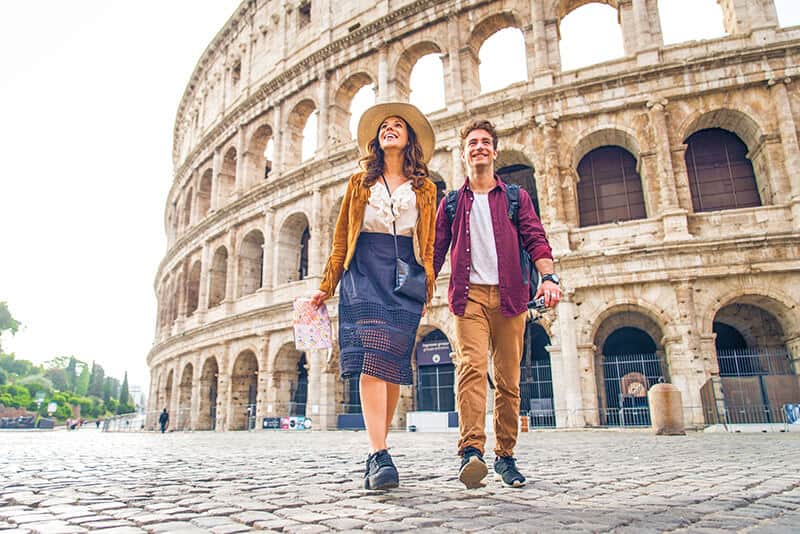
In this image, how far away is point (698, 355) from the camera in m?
12.3

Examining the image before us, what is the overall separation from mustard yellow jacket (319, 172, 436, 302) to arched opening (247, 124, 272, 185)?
1941 cm

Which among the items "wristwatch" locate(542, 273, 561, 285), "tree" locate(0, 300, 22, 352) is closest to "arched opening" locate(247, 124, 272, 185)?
"wristwatch" locate(542, 273, 561, 285)

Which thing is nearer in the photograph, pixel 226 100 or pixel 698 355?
pixel 698 355

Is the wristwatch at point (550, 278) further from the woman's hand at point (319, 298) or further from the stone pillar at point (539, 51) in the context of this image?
the stone pillar at point (539, 51)

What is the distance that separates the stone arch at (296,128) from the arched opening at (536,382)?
34.9 ft

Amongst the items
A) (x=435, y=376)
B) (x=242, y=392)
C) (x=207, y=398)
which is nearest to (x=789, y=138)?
(x=435, y=376)

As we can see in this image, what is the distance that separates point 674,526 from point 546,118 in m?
14.0

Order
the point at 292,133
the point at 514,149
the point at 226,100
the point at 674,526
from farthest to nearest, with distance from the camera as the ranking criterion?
the point at 226,100 → the point at 292,133 → the point at 514,149 → the point at 674,526

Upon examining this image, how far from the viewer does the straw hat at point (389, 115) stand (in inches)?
140

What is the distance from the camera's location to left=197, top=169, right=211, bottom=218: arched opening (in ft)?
83.0

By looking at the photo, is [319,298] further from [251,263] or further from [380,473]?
[251,263]

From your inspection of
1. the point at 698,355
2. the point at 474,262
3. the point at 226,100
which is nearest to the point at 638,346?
Result: the point at 698,355

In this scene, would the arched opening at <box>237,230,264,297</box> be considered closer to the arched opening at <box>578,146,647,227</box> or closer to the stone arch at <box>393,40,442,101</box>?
the stone arch at <box>393,40,442,101</box>

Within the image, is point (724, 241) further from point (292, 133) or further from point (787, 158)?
Result: point (292, 133)
